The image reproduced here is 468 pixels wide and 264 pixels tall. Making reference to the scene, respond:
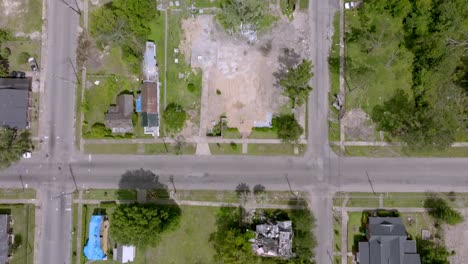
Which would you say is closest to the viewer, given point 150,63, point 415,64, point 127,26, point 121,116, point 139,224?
point 139,224

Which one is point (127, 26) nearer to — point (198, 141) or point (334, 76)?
point (198, 141)

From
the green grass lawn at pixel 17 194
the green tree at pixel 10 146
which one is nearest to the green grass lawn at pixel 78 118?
the green tree at pixel 10 146

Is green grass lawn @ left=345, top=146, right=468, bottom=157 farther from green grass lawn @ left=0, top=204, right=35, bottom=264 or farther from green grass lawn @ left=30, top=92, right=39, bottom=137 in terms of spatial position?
green grass lawn @ left=0, top=204, right=35, bottom=264

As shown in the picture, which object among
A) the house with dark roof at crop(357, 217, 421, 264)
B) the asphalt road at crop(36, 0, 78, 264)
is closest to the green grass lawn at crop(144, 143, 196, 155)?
the asphalt road at crop(36, 0, 78, 264)

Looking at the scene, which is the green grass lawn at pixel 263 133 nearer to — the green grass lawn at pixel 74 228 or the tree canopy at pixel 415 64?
the tree canopy at pixel 415 64

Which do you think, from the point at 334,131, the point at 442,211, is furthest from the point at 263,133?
the point at 442,211

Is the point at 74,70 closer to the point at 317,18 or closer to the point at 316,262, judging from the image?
the point at 317,18
